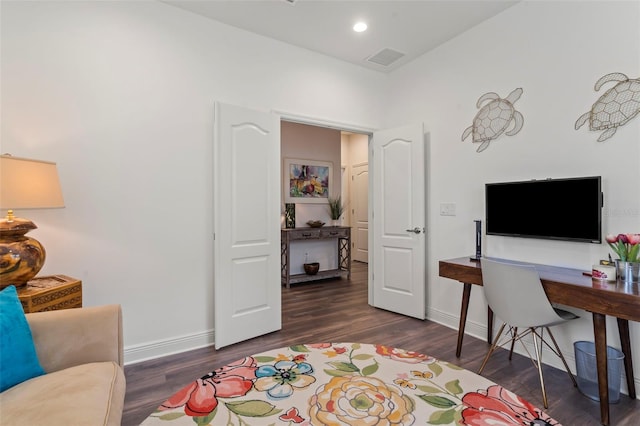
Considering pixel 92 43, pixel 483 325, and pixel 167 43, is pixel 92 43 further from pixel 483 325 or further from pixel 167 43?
pixel 483 325

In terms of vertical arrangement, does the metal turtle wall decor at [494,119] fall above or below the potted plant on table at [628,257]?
above

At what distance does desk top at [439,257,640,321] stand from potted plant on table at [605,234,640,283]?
0.19 feet

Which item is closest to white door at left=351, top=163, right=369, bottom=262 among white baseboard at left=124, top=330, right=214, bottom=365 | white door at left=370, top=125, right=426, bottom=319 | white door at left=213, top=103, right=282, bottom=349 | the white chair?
white door at left=370, top=125, right=426, bottom=319

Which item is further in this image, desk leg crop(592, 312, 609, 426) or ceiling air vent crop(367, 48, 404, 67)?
ceiling air vent crop(367, 48, 404, 67)

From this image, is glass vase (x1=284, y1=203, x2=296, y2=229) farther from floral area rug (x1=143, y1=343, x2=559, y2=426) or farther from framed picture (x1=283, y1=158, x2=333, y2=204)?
floral area rug (x1=143, y1=343, x2=559, y2=426)

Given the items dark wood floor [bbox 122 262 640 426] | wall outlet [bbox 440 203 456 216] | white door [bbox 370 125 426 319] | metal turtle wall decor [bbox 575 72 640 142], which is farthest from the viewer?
white door [bbox 370 125 426 319]

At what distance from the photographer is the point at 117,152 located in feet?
8.09

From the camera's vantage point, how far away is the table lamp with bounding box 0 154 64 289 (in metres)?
1.71

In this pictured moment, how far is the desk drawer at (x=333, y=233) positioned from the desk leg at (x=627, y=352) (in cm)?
372

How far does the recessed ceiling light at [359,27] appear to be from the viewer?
2.94 m

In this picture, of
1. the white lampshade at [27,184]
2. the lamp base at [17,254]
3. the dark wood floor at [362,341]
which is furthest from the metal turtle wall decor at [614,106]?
the lamp base at [17,254]

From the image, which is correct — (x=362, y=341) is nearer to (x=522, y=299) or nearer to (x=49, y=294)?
(x=522, y=299)

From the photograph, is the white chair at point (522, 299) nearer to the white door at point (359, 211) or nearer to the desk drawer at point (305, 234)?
the desk drawer at point (305, 234)

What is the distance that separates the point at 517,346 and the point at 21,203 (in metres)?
3.64
